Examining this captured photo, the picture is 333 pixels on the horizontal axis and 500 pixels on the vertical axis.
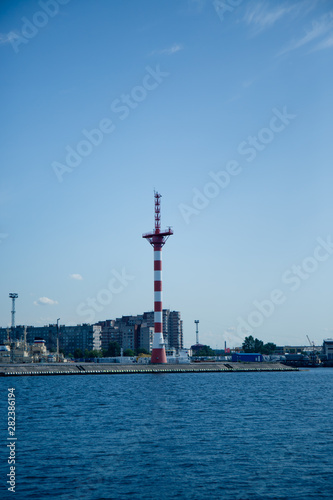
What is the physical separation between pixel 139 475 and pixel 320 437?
17374mm

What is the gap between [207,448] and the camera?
3584 cm

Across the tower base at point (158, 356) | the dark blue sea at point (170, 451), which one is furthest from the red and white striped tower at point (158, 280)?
the dark blue sea at point (170, 451)

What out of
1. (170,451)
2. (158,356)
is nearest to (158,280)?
(158,356)

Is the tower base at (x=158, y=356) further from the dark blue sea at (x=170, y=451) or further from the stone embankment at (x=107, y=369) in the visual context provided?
the dark blue sea at (x=170, y=451)

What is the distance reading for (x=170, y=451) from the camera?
34.9m

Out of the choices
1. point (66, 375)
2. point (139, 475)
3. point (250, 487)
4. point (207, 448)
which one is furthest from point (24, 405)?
point (66, 375)

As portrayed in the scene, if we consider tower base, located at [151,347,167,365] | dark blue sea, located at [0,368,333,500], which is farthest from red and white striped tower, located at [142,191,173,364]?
dark blue sea, located at [0,368,333,500]

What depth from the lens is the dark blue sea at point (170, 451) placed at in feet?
86.4

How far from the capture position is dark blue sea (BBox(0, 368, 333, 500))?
26.3 meters

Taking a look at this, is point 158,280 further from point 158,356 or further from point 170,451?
point 170,451

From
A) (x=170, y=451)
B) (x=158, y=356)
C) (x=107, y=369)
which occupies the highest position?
(x=158, y=356)

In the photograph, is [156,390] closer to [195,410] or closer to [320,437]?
[195,410]

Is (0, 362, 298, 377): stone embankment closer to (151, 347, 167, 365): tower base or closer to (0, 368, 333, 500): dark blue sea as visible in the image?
(151, 347, 167, 365): tower base

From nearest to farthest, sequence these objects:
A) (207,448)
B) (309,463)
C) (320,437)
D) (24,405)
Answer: (309,463) → (207,448) → (320,437) → (24,405)
